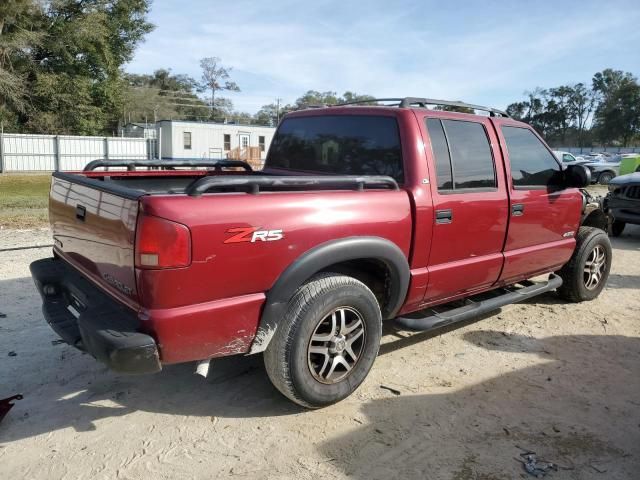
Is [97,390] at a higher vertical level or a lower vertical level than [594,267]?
lower

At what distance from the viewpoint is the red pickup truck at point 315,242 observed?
2.53 metres

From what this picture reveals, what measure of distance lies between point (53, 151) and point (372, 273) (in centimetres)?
2685

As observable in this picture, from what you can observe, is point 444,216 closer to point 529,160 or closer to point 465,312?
point 465,312

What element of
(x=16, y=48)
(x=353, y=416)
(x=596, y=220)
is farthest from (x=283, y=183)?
(x=16, y=48)

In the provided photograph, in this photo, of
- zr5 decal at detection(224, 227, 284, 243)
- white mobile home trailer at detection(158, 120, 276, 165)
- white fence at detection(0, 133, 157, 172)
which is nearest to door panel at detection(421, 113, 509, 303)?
zr5 decal at detection(224, 227, 284, 243)

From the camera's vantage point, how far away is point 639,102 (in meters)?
71.8

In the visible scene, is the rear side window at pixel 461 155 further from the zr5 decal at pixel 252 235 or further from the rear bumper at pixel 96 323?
the rear bumper at pixel 96 323

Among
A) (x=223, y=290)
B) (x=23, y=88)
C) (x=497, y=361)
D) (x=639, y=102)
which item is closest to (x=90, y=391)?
(x=223, y=290)

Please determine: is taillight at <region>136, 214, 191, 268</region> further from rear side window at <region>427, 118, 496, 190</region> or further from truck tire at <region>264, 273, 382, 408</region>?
rear side window at <region>427, 118, 496, 190</region>

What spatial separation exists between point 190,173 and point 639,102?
83.5 m

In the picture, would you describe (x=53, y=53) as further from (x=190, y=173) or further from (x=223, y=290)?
(x=223, y=290)

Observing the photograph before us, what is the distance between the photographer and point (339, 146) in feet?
13.1

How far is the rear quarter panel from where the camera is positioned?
2486 mm

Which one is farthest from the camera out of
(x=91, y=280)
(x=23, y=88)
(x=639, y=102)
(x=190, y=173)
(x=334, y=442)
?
(x=639, y=102)
